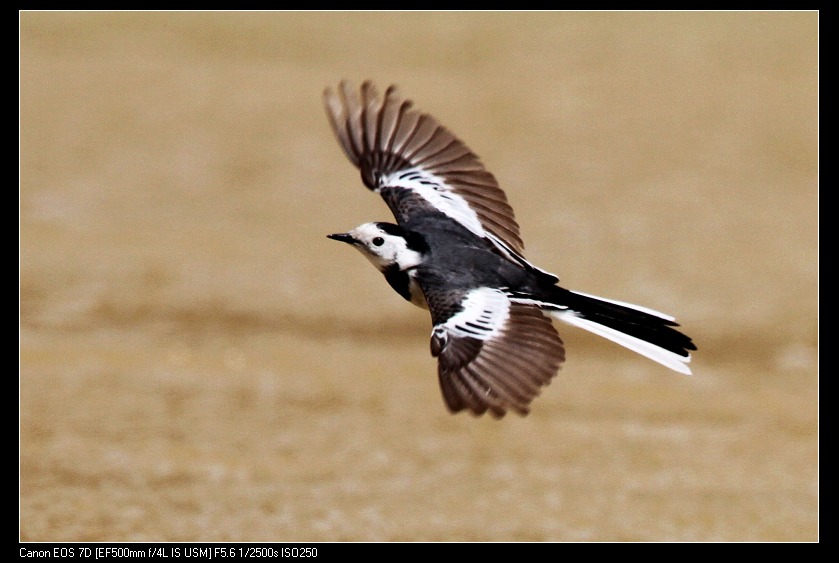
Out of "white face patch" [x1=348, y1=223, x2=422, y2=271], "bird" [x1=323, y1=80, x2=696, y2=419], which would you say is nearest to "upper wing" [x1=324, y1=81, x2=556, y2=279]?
"bird" [x1=323, y1=80, x2=696, y2=419]

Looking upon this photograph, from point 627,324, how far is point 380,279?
184 inches

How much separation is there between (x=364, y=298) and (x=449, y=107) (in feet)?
8.43

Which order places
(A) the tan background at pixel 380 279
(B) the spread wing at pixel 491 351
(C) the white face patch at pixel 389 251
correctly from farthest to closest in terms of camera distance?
(A) the tan background at pixel 380 279, (C) the white face patch at pixel 389 251, (B) the spread wing at pixel 491 351

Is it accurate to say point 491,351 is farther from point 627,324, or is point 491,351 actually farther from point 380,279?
point 380,279

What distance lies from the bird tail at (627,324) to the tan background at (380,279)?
6.16ft

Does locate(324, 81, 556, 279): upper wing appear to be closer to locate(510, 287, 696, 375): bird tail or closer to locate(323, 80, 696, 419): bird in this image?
locate(323, 80, 696, 419): bird

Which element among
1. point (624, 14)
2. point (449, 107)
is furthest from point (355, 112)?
point (624, 14)

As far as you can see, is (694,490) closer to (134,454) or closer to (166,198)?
(134,454)

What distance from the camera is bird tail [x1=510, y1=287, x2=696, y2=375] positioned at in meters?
4.81

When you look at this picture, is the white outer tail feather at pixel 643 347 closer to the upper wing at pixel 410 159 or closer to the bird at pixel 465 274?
the bird at pixel 465 274

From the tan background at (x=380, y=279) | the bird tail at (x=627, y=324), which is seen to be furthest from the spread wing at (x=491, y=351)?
the tan background at (x=380, y=279)

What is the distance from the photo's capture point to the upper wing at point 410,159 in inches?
229

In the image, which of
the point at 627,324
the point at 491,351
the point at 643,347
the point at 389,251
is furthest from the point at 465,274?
the point at 643,347

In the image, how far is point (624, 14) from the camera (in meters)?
13.0
